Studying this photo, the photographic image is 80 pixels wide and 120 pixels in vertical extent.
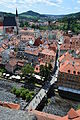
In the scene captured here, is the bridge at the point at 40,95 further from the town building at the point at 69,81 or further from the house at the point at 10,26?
the house at the point at 10,26

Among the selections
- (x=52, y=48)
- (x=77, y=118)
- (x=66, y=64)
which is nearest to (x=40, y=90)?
(x=66, y=64)

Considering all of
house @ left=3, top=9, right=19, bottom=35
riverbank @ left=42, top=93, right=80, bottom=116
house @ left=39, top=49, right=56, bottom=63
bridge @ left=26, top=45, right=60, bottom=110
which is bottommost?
riverbank @ left=42, top=93, right=80, bottom=116

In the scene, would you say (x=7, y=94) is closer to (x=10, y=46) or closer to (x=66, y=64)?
(x=66, y=64)

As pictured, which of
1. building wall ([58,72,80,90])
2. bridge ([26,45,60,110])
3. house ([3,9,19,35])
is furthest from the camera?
house ([3,9,19,35])

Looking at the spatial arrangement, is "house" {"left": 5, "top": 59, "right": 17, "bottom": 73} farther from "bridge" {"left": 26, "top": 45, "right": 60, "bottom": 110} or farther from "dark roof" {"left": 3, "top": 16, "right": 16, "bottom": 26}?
"dark roof" {"left": 3, "top": 16, "right": 16, "bottom": 26}

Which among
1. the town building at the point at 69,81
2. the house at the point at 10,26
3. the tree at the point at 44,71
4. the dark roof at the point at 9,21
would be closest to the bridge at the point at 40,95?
the tree at the point at 44,71

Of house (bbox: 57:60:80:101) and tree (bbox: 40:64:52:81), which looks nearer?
house (bbox: 57:60:80:101)

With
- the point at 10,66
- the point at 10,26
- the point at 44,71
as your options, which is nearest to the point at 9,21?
the point at 10,26

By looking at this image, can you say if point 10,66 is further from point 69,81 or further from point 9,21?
point 9,21

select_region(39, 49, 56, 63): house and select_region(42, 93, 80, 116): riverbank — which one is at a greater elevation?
select_region(39, 49, 56, 63): house

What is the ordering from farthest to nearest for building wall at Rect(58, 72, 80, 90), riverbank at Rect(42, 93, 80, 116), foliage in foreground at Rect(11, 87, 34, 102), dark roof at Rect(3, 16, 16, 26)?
dark roof at Rect(3, 16, 16, 26) → building wall at Rect(58, 72, 80, 90) → foliage in foreground at Rect(11, 87, 34, 102) → riverbank at Rect(42, 93, 80, 116)

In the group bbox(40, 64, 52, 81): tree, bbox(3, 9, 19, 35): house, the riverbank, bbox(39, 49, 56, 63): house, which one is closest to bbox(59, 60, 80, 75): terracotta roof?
bbox(40, 64, 52, 81): tree
